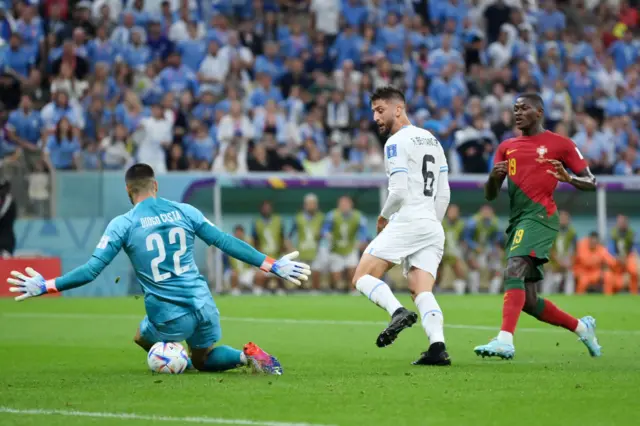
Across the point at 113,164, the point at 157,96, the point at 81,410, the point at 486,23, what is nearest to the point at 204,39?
the point at 157,96

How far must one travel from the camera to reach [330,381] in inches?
321

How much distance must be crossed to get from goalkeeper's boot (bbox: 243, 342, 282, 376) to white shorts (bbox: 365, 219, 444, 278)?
1489 mm

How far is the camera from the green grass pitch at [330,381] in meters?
6.48

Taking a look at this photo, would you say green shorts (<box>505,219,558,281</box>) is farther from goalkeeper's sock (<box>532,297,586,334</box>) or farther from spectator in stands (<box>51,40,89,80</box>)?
spectator in stands (<box>51,40,89,80</box>)

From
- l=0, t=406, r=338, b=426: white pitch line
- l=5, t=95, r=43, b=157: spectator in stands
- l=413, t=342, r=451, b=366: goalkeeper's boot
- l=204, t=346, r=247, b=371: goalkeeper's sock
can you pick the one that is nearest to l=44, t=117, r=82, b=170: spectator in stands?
l=5, t=95, r=43, b=157: spectator in stands

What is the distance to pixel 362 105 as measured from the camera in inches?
1002

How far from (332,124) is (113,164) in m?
5.16

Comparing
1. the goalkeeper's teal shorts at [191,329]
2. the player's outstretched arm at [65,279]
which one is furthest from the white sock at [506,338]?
the player's outstretched arm at [65,279]

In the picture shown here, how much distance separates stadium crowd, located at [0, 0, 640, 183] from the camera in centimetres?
2300

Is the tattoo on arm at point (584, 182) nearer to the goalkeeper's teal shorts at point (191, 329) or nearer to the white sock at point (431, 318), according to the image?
the white sock at point (431, 318)

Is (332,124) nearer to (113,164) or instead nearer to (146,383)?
(113,164)

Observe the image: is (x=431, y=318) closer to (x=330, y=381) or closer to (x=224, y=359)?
(x=330, y=381)

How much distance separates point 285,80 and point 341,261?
15.2 ft

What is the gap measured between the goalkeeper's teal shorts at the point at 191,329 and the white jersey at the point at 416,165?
5.98 feet
